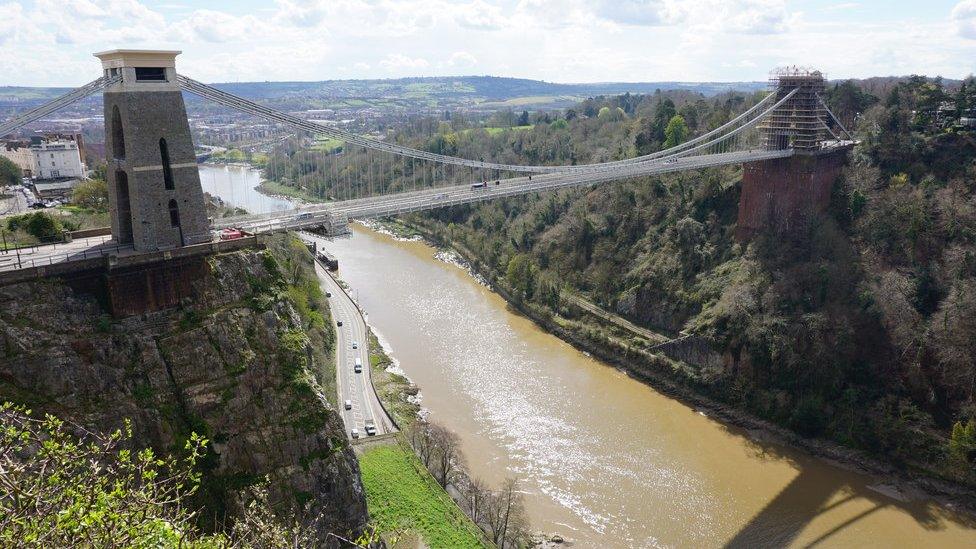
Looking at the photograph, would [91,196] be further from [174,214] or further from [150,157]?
[150,157]

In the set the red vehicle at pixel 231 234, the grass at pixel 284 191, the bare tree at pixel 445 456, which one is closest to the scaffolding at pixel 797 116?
the bare tree at pixel 445 456

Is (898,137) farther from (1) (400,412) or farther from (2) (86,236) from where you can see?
(2) (86,236)

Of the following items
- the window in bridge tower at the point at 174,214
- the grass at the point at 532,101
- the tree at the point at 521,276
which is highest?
the grass at the point at 532,101

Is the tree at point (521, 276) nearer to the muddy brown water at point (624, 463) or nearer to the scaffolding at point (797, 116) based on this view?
the muddy brown water at point (624, 463)

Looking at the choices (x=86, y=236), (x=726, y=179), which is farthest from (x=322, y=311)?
(x=726, y=179)

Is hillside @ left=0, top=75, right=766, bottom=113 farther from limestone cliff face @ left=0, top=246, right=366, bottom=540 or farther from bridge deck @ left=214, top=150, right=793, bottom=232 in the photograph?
limestone cliff face @ left=0, top=246, right=366, bottom=540

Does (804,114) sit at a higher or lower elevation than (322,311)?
higher
